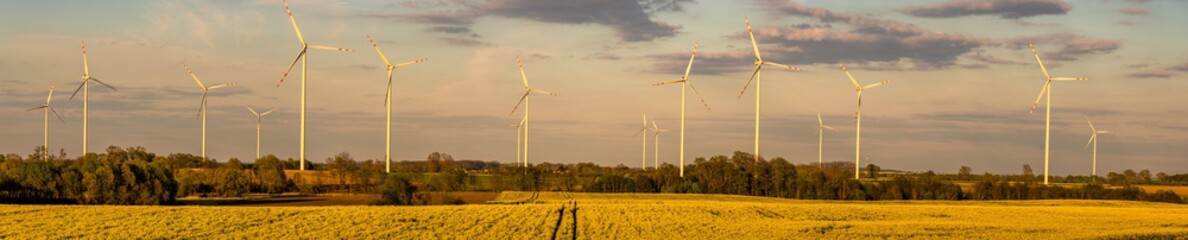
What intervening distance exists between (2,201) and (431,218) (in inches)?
2463

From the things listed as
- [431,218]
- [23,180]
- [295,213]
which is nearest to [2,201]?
[23,180]

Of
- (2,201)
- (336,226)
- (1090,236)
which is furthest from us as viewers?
(2,201)

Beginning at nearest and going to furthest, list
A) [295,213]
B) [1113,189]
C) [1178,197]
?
1. [295,213]
2. [1178,197]
3. [1113,189]

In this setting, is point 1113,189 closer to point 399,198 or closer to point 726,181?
point 726,181

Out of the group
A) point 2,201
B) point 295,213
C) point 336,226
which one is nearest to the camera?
point 336,226

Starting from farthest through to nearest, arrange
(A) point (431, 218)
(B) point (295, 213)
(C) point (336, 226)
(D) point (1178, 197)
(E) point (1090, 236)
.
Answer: (D) point (1178, 197) < (B) point (295, 213) < (A) point (431, 218) < (C) point (336, 226) < (E) point (1090, 236)

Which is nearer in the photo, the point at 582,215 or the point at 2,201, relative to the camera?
the point at 582,215

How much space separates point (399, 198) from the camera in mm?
109250

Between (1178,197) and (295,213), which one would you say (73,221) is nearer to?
(295,213)

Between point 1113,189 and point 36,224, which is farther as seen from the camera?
point 1113,189

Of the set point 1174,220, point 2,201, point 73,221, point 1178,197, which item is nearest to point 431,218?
point 73,221

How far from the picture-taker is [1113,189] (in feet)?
479

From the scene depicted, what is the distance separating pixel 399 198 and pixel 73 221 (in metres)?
51.1

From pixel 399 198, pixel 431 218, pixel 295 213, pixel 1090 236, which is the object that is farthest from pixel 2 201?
pixel 1090 236
